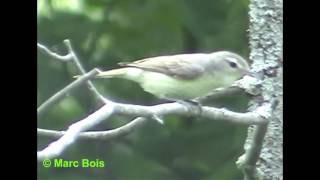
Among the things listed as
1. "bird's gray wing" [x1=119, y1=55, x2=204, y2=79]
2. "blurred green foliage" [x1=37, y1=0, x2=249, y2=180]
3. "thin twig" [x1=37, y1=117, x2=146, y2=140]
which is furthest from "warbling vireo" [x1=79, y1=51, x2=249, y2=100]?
"blurred green foliage" [x1=37, y1=0, x2=249, y2=180]

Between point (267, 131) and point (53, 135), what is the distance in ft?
1.40

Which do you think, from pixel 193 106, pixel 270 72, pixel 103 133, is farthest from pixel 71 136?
pixel 270 72

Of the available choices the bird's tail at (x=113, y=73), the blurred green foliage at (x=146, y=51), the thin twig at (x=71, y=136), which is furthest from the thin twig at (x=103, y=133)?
the blurred green foliage at (x=146, y=51)

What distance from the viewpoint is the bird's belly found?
1.62m

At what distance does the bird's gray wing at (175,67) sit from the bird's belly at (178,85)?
1 cm

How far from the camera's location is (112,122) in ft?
6.40

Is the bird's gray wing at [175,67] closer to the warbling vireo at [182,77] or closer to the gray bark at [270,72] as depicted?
the warbling vireo at [182,77]

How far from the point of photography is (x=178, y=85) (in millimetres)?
1626

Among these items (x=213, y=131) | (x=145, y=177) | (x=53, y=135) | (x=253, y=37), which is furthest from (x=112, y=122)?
(x=53, y=135)

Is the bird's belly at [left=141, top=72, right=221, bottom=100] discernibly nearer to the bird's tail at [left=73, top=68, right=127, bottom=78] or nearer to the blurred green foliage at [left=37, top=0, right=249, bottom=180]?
the bird's tail at [left=73, top=68, right=127, bottom=78]

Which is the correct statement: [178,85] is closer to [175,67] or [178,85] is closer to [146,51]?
[175,67]

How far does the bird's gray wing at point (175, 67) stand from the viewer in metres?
1.62

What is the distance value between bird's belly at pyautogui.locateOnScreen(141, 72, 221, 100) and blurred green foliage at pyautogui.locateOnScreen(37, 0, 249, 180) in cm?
40

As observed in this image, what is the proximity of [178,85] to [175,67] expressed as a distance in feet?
0.12
